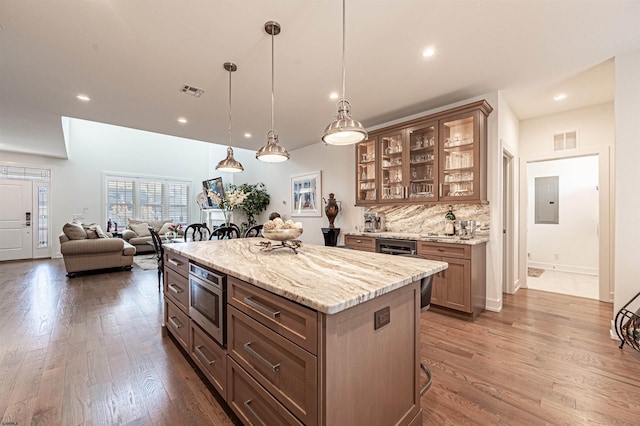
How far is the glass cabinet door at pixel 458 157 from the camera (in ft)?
10.7

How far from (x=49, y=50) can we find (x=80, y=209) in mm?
6888

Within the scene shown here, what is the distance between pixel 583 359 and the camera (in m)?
2.26

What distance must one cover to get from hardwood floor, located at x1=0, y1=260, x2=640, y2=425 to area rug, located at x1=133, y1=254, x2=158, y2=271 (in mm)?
2443

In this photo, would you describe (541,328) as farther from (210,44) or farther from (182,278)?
(210,44)

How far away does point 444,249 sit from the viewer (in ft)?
10.4

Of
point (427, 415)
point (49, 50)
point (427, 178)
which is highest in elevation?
point (49, 50)

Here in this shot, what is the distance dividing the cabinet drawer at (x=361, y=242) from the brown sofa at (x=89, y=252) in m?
4.66

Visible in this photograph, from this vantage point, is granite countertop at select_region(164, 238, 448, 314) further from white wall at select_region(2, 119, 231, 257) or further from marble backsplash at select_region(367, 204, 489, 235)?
white wall at select_region(2, 119, 231, 257)

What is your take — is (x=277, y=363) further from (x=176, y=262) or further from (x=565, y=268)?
(x=565, y=268)

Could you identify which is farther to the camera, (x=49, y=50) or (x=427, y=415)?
(x=49, y=50)

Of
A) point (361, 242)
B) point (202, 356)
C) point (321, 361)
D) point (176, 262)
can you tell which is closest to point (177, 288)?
point (176, 262)

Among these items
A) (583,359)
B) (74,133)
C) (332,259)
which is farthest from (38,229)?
(583,359)

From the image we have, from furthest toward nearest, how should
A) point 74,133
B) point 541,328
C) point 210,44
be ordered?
point 74,133
point 541,328
point 210,44

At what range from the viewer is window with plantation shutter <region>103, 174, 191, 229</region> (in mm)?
8305
